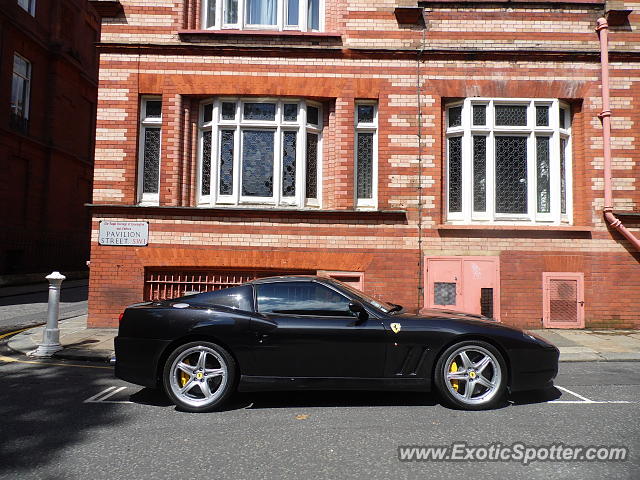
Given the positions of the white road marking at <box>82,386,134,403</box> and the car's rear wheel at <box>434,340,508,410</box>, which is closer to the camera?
the car's rear wheel at <box>434,340,508,410</box>

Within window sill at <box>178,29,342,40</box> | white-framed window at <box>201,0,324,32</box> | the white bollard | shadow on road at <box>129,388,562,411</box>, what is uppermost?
white-framed window at <box>201,0,324,32</box>

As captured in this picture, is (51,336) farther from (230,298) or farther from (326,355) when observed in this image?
(326,355)

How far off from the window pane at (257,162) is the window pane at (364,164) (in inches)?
68.8

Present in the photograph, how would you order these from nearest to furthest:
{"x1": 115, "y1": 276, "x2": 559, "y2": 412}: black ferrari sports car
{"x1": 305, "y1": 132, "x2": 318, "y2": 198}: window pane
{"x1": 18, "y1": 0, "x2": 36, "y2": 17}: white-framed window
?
1. {"x1": 115, "y1": 276, "x2": 559, "y2": 412}: black ferrari sports car
2. {"x1": 305, "y1": 132, "x2": 318, "y2": 198}: window pane
3. {"x1": 18, "y1": 0, "x2": 36, "y2": 17}: white-framed window

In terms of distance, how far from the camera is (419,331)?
425cm

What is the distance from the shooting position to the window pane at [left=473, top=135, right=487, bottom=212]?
8883mm

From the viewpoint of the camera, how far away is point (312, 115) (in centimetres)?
910

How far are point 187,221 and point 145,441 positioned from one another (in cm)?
555

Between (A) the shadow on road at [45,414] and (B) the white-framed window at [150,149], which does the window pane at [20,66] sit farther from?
(A) the shadow on road at [45,414]

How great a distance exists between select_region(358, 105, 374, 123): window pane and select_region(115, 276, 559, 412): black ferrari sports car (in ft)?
18.1

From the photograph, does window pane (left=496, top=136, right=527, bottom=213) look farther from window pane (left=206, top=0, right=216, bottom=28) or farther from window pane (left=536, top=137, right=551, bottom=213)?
window pane (left=206, top=0, right=216, bottom=28)

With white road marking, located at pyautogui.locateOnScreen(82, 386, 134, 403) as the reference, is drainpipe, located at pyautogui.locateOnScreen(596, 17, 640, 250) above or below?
above

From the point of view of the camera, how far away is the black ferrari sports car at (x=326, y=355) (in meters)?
4.21

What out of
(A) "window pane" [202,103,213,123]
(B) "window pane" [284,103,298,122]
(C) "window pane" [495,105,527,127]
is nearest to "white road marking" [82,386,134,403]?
(A) "window pane" [202,103,213,123]
